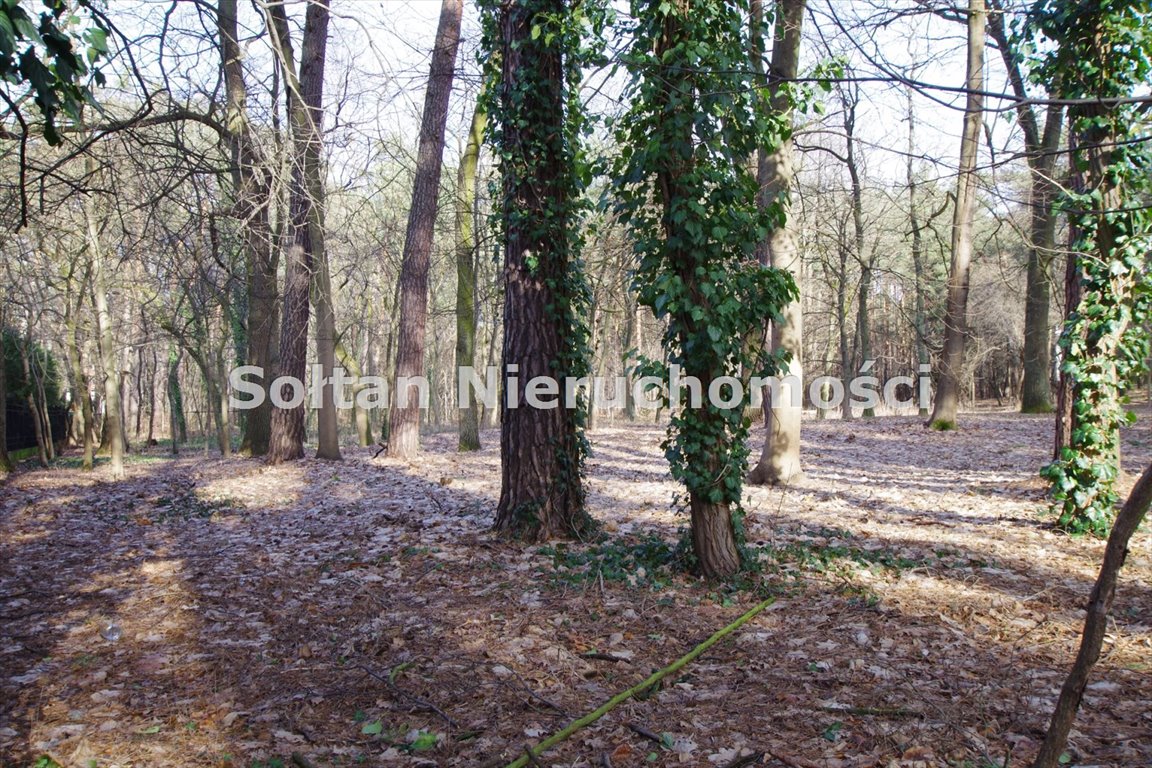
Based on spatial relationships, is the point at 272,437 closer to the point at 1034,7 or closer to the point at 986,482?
the point at 986,482

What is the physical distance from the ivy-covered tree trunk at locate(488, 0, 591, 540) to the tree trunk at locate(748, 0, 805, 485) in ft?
9.68

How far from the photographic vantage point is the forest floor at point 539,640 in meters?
3.09

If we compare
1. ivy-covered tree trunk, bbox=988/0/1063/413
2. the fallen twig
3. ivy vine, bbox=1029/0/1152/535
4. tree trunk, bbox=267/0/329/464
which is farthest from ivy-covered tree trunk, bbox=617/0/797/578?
tree trunk, bbox=267/0/329/464

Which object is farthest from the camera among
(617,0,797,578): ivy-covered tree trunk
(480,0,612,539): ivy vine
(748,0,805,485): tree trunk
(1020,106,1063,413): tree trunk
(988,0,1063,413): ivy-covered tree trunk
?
(1020,106,1063,413): tree trunk

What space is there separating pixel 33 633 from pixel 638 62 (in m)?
5.00

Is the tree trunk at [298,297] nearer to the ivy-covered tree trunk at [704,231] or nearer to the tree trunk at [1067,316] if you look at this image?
the ivy-covered tree trunk at [704,231]

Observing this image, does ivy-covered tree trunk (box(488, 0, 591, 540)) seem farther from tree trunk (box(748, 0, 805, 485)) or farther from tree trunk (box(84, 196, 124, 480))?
tree trunk (box(84, 196, 124, 480))

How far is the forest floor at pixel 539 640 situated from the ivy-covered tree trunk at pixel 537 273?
0.53m

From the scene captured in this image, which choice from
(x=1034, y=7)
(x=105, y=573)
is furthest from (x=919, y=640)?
(x=105, y=573)

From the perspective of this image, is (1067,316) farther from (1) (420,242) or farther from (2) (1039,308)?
(2) (1039,308)

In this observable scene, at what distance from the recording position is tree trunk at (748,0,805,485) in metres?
8.16

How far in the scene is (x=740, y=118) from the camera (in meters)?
4.94

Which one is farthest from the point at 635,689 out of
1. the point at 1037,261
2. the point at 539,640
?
the point at 1037,261

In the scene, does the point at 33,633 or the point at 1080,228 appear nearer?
the point at 33,633
